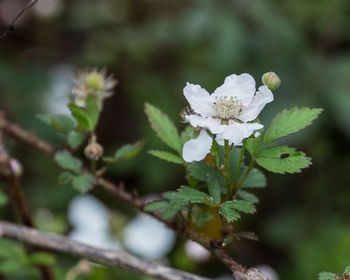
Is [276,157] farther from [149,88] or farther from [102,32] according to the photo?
[102,32]

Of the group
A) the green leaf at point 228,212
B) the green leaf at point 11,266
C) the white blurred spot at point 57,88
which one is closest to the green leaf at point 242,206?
the green leaf at point 228,212

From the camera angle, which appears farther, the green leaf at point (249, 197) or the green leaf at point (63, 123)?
the green leaf at point (63, 123)

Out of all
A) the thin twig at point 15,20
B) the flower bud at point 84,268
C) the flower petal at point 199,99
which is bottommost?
the flower bud at point 84,268

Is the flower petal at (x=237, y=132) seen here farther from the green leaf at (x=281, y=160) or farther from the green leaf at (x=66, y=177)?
the green leaf at (x=66, y=177)

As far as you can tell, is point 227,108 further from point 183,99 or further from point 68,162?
point 183,99

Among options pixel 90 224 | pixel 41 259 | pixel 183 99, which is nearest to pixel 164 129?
pixel 41 259

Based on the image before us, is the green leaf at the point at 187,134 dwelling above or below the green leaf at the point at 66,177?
above

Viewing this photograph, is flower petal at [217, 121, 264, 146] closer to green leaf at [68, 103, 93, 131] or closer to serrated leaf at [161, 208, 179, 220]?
serrated leaf at [161, 208, 179, 220]
